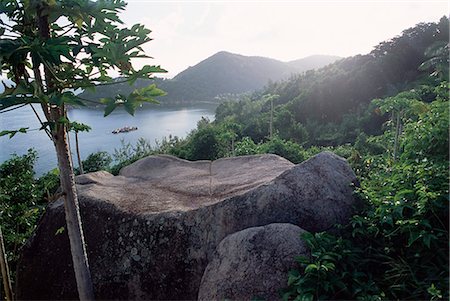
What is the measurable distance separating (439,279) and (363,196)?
1171mm

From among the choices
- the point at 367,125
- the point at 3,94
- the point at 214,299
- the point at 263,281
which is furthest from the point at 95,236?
the point at 367,125

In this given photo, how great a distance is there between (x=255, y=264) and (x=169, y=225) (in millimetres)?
1240

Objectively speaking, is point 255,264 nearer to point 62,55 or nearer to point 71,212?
point 71,212

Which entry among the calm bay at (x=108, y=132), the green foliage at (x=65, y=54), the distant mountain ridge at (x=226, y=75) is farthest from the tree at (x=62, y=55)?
the distant mountain ridge at (x=226, y=75)

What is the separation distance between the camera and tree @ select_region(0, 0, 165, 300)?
6.30ft

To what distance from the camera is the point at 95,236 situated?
13.4ft

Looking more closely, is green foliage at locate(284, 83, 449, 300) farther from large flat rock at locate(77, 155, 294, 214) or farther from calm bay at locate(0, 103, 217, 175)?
calm bay at locate(0, 103, 217, 175)

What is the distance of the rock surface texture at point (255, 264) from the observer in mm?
2863

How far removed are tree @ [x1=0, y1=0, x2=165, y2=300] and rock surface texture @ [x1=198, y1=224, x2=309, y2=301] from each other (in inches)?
64.1

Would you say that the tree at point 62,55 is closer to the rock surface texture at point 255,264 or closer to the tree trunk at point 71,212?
the tree trunk at point 71,212

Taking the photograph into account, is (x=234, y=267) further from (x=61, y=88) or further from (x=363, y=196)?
(x=61, y=88)

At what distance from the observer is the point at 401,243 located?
2.84 meters

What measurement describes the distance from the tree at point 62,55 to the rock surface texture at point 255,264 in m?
1.63

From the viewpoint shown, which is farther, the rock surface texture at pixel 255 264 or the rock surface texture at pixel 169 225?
the rock surface texture at pixel 169 225
